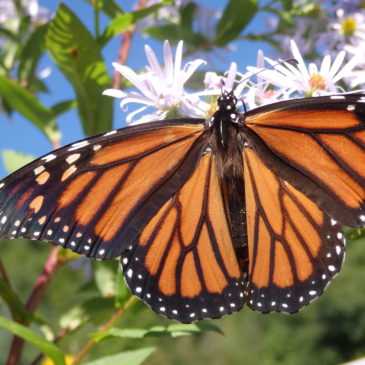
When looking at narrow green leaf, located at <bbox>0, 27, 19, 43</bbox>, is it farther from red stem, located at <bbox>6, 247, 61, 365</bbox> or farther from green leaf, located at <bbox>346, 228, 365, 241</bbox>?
green leaf, located at <bbox>346, 228, 365, 241</bbox>

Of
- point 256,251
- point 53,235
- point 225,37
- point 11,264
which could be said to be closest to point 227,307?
point 256,251

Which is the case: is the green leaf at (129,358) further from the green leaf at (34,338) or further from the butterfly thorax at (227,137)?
the butterfly thorax at (227,137)

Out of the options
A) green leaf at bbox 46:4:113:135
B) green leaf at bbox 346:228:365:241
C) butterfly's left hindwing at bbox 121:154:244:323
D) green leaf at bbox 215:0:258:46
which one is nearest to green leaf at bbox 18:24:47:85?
green leaf at bbox 46:4:113:135

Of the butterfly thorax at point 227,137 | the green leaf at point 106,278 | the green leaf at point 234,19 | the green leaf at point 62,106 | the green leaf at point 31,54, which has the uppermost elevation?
the green leaf at point 31,54

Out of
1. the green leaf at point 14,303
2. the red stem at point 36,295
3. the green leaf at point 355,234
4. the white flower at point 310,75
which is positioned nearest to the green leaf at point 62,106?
the red stem at point 36,295

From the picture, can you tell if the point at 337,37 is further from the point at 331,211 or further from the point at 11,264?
the point at 11,264
